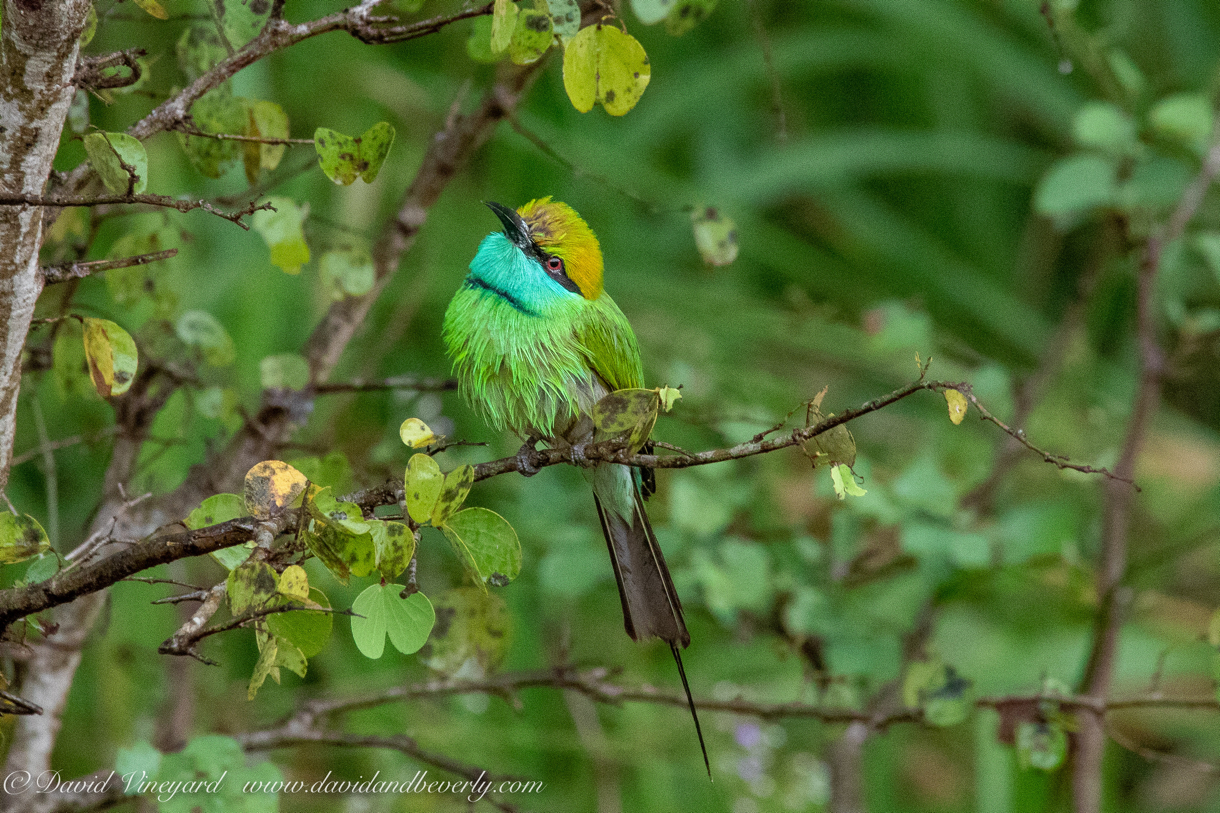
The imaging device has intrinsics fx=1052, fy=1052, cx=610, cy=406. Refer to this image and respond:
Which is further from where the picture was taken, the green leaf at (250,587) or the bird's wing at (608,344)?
the bird's wing at (608,344)

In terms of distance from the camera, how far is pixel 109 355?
99cm

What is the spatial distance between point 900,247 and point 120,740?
9.29ft

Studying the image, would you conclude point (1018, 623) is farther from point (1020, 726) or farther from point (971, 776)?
point (1020, 726)

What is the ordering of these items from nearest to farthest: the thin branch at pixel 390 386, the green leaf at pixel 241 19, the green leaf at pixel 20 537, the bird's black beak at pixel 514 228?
the green leaf at pixel 20 537 < the green leaf at pixel 241 19 < the thin branch at pixel 390 386 < the bird's black beak at pixel 514 228

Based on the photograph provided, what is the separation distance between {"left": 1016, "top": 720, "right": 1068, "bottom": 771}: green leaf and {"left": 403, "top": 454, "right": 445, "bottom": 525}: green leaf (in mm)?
929

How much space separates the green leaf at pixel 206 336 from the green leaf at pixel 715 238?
66cm

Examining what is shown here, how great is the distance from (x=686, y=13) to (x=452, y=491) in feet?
2.74

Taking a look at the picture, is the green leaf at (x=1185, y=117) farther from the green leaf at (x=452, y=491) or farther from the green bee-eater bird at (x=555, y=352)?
the green leaf at (x=452, y=491)

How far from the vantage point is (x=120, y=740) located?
90.4 inches

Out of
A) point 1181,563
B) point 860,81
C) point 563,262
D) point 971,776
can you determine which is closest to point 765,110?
point 860,81

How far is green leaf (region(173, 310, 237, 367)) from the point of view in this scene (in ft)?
4.70

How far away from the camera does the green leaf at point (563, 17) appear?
3.34 feet

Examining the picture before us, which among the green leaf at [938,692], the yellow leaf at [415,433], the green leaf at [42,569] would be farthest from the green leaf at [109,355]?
the green leaf at [938,692]

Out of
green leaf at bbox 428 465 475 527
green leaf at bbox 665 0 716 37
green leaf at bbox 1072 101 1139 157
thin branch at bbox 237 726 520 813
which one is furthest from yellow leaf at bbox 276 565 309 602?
green leaf at bbox 1072 101 1139 157
